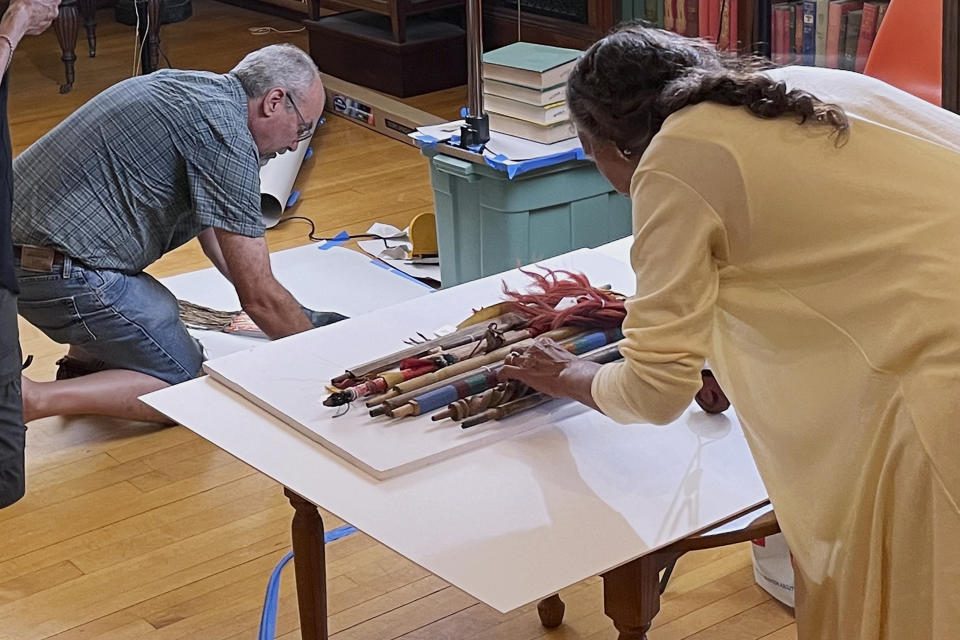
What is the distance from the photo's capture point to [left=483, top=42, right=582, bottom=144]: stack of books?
3.37 metres

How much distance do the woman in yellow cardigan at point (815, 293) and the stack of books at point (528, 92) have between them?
177 centimetres

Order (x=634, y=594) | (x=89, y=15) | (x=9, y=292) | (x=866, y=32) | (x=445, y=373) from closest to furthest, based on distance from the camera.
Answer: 1. (x=634, y=594)
2. (x=445, y=373)
3. (x=9, y=292)
4. (x=866, y=32)
5. (x=89, y=15)

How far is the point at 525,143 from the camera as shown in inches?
135

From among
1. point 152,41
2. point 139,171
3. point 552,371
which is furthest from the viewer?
point 152,41

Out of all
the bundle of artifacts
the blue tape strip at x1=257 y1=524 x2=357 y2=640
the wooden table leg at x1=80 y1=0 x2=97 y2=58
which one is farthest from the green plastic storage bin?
the wooden table leg at x1=80 y1=0 x2=97 y2=58

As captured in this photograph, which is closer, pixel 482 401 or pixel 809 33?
pixel 482 401

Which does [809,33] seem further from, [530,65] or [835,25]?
[530,65]

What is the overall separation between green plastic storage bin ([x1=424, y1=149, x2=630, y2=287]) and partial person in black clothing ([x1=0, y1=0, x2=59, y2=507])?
1.50 metres

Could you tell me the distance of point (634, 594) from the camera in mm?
1604

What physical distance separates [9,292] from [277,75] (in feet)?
3.75

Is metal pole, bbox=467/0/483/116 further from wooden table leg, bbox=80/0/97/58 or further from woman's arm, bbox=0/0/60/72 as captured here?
wooden table leg, bbox=80/0/97/58

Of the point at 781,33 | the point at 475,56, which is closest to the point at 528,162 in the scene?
the point at 475,56

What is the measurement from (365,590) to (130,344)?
99 centimetres

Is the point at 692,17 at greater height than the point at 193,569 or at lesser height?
greater
